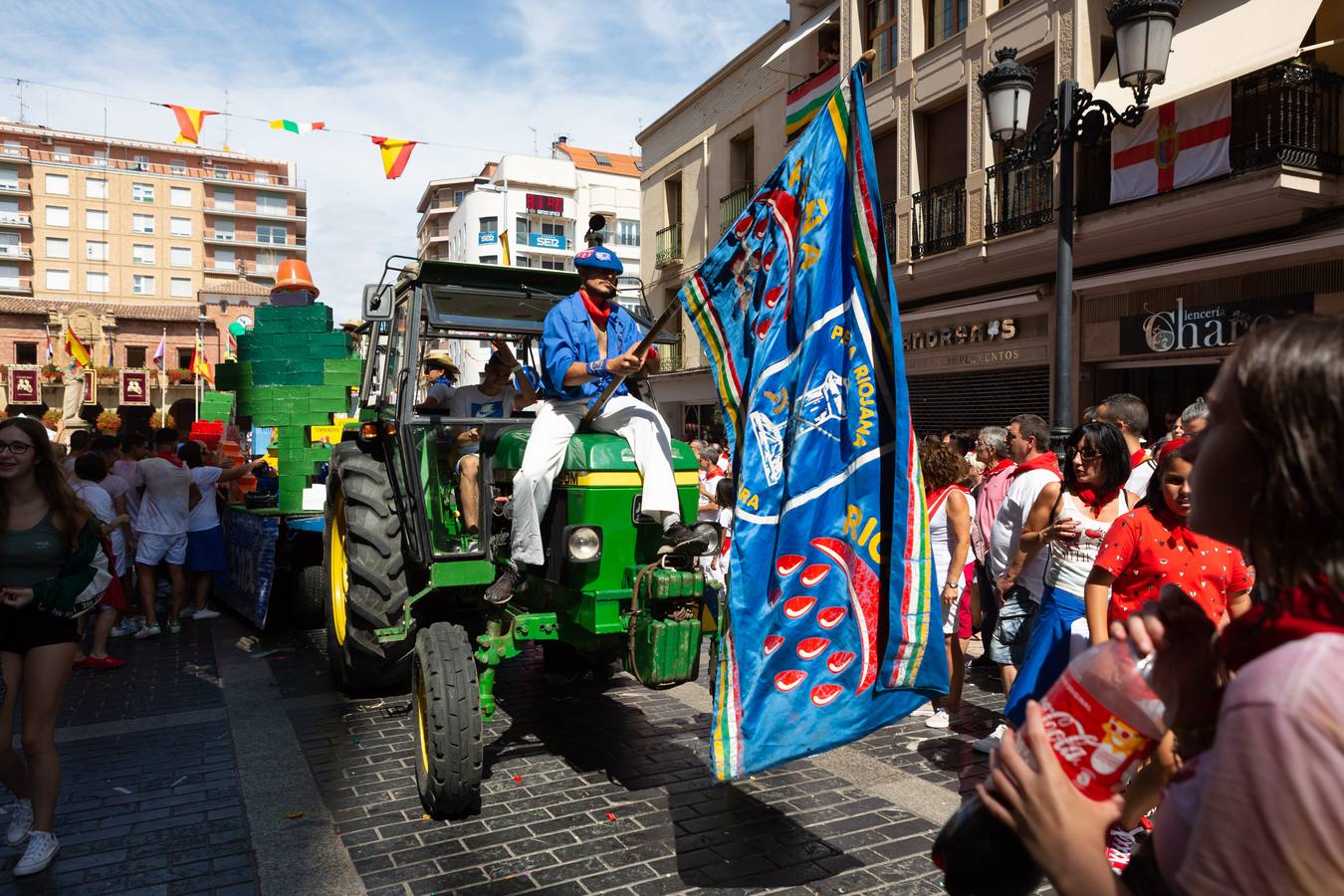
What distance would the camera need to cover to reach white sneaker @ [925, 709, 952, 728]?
561cm

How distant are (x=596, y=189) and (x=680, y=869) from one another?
67848 millimetres

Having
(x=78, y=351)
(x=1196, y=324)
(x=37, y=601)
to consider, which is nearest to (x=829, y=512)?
(x=37, y=601)

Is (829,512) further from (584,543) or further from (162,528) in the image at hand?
(162,528)

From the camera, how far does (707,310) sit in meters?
3.64

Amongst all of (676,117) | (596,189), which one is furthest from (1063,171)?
(596,189)

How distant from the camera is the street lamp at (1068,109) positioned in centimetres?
675

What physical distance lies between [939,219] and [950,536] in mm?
11501

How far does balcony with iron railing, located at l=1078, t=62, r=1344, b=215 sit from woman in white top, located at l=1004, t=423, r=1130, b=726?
7.83 meters

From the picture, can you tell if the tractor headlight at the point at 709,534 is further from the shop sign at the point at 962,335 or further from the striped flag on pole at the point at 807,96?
the striped flag on pole at the point at 807,96

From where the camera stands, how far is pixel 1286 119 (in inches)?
420

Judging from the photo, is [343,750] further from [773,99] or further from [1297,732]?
[773,99]

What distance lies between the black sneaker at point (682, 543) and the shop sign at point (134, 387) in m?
56.2

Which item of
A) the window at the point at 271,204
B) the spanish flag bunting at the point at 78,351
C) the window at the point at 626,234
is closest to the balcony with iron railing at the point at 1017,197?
the spanish flag bunting at the point at 78,351

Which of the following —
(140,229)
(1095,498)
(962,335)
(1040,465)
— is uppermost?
(140,229)
